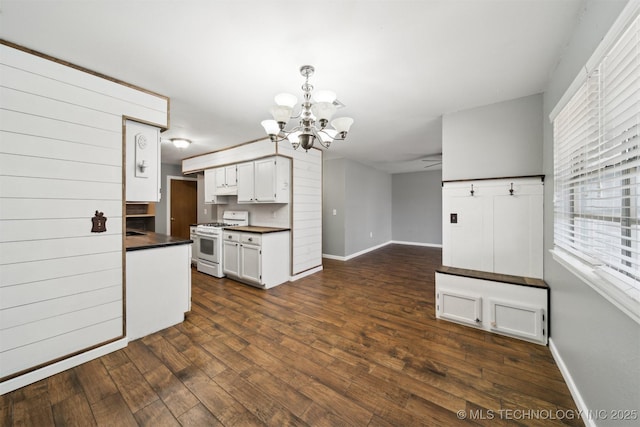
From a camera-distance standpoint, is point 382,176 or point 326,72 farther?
point 382,176

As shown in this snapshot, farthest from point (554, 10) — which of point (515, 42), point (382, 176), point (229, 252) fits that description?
point (382, 176)

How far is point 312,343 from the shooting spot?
2.20m

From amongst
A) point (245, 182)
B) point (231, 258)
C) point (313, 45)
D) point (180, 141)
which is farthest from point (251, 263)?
point (313, 45)

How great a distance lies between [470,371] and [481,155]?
7.12ft

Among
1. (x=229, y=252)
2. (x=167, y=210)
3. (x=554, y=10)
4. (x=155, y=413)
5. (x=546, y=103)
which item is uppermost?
(x=554, y=10)

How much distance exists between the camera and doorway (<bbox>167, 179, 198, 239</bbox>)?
6383 millimetres

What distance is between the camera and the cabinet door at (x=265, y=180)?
3.88 meters

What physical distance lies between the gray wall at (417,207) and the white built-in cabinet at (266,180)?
5.06 m

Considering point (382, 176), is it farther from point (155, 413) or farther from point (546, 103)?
point (155, 413)

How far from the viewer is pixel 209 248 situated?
4402 mm

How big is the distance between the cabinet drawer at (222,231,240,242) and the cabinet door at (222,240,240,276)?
53 mm

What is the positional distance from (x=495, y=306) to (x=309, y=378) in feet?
6.39

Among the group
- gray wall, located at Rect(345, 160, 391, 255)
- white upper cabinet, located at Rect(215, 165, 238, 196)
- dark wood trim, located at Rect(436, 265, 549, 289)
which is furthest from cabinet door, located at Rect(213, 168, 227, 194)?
dark wood trim, located at Rect(436, 265, 549, 289)

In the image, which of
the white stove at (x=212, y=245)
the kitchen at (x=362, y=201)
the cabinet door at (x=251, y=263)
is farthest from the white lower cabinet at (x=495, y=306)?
the white stove at (x=212, y=245)
